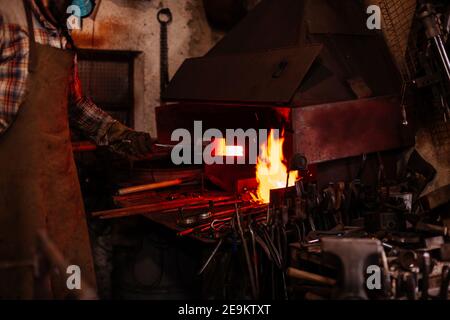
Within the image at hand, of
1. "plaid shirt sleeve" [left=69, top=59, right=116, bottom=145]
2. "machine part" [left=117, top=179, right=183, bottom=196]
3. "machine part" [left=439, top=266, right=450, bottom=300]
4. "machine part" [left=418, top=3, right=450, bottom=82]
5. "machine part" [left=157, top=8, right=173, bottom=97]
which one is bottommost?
"machine part" [left=439, top=266, right=450, bottom=300]

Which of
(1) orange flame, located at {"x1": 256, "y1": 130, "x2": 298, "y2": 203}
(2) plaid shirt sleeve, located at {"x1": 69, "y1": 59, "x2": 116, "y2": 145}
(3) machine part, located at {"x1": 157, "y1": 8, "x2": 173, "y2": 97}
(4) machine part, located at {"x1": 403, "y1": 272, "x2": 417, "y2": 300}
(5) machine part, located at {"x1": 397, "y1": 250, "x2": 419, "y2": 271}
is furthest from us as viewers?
(3) machine part, located at {"x1": 157, "y1": 8, "x2": 173, "y2": 97}

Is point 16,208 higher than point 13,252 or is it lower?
higher

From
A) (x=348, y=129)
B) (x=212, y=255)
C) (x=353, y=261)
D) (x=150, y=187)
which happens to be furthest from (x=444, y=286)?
(x=150, y=187)

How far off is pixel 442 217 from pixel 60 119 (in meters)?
1.95

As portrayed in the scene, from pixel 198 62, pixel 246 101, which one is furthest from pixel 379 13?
pixel 198 62

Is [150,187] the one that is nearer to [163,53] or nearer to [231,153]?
[231,153]

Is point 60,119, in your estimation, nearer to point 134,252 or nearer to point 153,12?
point 134,252

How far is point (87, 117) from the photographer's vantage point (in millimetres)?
3318

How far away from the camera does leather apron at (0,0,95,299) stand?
2686 millimetres

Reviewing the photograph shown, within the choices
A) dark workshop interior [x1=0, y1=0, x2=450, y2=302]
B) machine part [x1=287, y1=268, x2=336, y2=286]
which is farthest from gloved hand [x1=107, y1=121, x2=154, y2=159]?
machine part [x1=287, y1=268, x2=336, y2=286]

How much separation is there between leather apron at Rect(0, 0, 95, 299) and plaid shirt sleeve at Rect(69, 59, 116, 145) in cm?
34

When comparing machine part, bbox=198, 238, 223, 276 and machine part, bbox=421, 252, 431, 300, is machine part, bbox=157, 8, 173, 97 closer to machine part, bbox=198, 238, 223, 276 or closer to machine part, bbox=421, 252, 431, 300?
machine part, bbox=198, 238, 223, 276

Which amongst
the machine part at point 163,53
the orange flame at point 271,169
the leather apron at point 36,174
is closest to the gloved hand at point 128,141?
the leather apron at point 36,174

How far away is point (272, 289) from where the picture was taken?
9.27 feet
